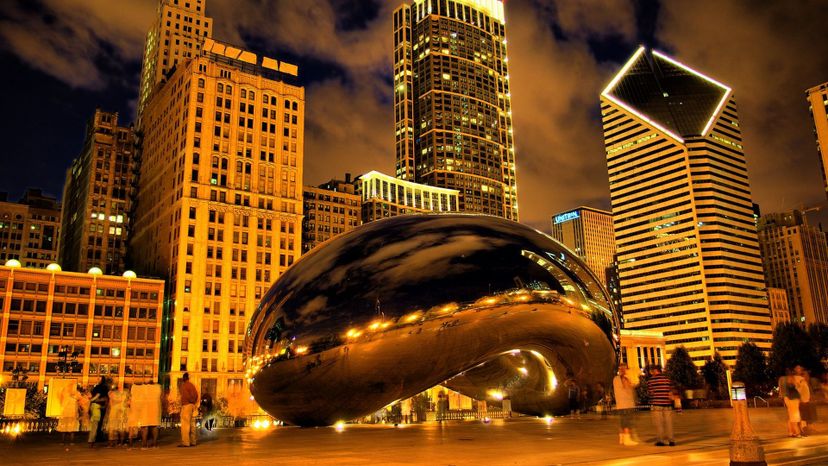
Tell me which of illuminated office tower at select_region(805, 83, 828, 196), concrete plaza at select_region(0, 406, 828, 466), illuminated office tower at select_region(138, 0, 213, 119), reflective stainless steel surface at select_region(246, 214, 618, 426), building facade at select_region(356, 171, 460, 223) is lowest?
concrete plaza at select_region(0, 406, 828, 466)

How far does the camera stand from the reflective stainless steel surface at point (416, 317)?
27.2 ft

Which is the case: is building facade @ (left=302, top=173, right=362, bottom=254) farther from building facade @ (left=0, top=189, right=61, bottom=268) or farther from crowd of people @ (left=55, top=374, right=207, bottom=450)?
crowd of people @ (left=55, top=374, right=207, bottom=450)

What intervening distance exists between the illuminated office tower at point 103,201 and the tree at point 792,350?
11632 cm

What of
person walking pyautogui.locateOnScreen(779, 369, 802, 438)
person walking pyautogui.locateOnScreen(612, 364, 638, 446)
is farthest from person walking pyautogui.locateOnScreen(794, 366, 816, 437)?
person walking pyautogui.locateOnScreen(612, 364, 638, 446)

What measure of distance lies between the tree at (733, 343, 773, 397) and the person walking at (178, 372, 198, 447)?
8565 cm

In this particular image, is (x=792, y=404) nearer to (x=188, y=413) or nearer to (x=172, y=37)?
(x=188, y=413)

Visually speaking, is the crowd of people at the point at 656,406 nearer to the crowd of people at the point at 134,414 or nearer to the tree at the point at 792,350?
the crowd of people at the point at 134,414

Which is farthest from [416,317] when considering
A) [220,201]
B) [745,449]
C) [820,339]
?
[220,201]

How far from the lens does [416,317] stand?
822 centimetres

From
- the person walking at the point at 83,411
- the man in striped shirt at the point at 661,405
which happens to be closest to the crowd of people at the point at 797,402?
the man in striped shirt at the point at 661,405

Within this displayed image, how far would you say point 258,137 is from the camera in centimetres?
11800

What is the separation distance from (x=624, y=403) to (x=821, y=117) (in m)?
196

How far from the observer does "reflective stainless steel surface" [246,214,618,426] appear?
27.2 feet

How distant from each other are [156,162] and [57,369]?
47244 mm
